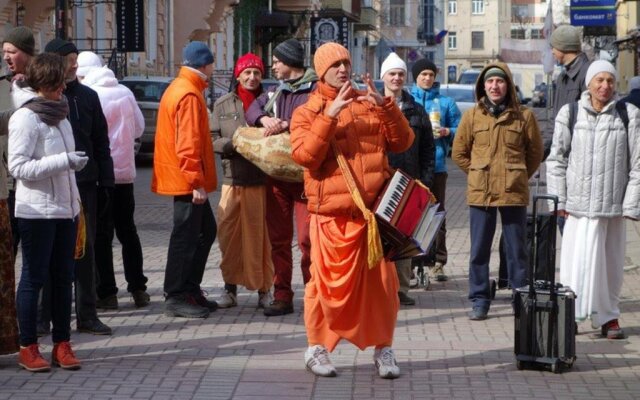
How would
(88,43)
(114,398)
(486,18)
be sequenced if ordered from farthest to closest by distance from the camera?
(486,18) < (88,43) < (114,398)

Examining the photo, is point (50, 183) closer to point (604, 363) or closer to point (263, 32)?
point (604, 363)

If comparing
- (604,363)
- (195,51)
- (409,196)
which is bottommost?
(604,363)

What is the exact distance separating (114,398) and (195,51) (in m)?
3.34

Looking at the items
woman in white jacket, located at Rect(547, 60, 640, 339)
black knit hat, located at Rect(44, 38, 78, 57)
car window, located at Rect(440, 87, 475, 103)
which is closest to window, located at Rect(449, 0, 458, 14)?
car window, located at Rect(440, 87, 475, 103)

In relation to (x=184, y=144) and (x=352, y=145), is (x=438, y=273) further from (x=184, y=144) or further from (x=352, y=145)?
(x=352, y=145)

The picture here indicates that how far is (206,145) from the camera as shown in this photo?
10.1 metres

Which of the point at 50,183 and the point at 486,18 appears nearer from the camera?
the point at 50,183

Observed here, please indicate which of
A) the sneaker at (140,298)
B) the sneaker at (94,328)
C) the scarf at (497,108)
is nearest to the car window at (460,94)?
the sneaker at (140,298)

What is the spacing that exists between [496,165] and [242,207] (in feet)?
6.12

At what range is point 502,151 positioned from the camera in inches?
398

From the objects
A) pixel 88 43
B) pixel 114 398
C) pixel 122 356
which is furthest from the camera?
pixel 88 43

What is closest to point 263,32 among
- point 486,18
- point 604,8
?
point 604,8

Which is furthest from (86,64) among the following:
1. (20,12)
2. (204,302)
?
(20,12)

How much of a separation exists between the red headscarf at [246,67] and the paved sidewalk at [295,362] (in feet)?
5.02
